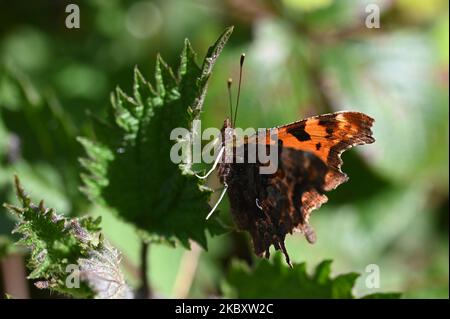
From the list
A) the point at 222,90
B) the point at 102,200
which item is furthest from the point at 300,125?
the point at 222,90

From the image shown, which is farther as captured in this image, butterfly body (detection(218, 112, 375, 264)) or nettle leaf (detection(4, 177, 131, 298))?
butterfly body (detection(218, 112, 375, 264))

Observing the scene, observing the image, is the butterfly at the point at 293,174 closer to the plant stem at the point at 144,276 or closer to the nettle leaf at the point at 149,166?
the nettle leaf at the point at 149,166

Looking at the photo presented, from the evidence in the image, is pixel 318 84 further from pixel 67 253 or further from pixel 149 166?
pixel 67 253

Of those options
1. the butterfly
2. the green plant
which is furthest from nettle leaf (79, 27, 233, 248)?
the butterfly

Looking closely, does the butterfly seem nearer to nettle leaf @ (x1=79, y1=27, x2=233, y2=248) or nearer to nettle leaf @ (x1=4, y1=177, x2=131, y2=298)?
nettle leaf @ (x1=79, y1=27, x2=233, y2=248)

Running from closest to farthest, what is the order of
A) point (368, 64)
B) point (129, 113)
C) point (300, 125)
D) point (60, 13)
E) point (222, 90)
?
point (300, 125)
point (129, 113)
point (222, 90)
point (368, 64)
point (60, 13)

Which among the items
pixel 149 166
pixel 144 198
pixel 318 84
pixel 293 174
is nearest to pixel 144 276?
pixel 144 198
